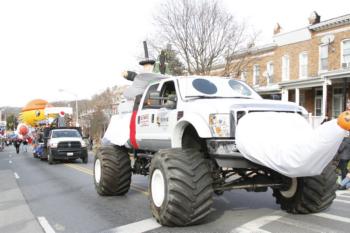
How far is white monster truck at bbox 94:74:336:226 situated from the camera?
6570 mm

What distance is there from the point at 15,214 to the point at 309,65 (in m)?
25.1

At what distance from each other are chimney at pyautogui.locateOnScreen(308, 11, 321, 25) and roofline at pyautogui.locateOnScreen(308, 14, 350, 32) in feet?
3.63

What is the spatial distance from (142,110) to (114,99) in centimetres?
6025

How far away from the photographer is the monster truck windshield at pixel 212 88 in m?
8.06

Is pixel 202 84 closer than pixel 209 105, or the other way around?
pixel 209 105

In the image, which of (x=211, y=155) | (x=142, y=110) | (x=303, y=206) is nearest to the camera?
(x=211, y=155)

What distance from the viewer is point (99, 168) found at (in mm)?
10234

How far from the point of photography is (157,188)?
281 inches

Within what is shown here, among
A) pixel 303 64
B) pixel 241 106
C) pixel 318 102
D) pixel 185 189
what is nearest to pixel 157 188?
pixel 185 189

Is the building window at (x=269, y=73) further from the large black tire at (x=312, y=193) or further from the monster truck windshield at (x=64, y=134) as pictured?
the large black tire at (x=312, y=193)

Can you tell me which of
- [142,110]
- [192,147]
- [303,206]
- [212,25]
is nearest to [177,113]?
[192,147]

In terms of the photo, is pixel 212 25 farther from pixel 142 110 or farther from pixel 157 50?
pixel 142 110

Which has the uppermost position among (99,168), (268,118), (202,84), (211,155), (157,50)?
(157,50)

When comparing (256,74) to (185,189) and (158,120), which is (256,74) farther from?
(185,189)
